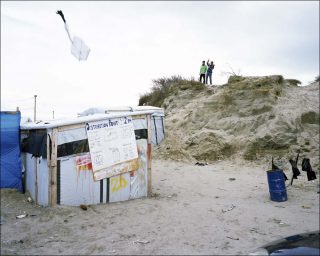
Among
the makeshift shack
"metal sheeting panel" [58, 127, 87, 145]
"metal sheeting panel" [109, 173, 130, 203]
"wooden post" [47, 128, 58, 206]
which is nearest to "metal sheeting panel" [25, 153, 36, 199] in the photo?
the makeshift shack

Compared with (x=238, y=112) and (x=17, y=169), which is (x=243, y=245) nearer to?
(x=17, y=169)

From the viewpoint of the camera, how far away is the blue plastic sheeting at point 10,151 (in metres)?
8.66

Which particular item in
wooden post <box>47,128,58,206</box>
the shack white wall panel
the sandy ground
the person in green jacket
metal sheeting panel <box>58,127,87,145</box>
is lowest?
the sandy ground

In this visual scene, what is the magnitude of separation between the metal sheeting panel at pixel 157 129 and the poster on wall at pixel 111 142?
8.69 m

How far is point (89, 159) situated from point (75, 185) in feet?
2.24

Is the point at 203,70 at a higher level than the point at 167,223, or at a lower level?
higher

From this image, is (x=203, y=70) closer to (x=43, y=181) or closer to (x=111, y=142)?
(x=111, y=142)

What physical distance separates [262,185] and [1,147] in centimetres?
795

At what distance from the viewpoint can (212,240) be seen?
568cm

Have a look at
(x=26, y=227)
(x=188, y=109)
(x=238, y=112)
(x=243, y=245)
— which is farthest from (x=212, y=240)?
(x=188, y=109)

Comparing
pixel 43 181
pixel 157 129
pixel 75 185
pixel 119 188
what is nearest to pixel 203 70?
pixel 157 129

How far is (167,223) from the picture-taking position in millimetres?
6668

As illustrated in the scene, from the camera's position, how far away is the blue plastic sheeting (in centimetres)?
866

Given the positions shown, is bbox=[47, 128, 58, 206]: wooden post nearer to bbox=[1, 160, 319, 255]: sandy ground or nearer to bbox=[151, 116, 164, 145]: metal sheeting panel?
bbox=[1, 160, 319, 255]: sandy ground
